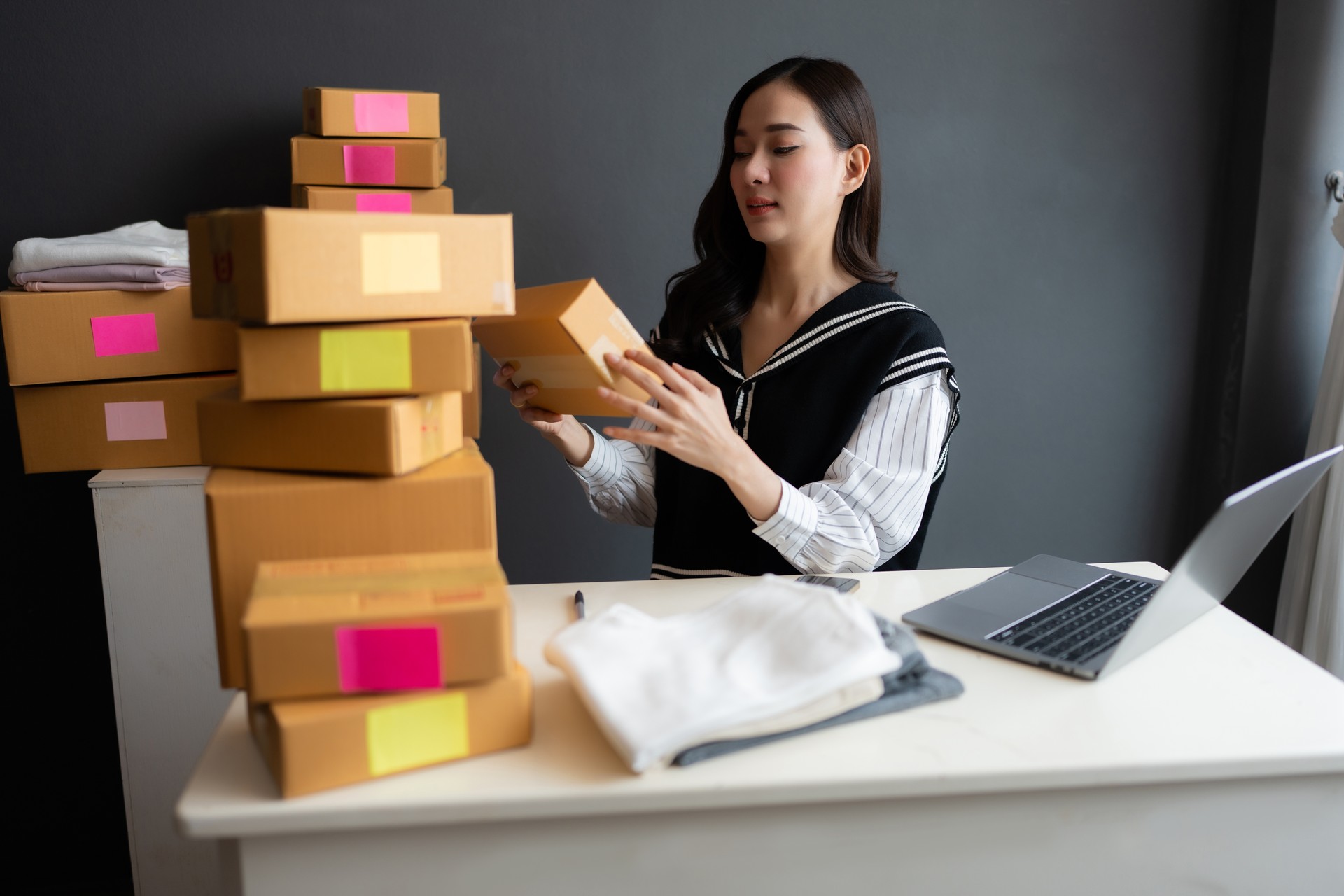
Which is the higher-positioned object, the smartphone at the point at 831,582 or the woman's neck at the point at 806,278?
the woman's neck at the point at 806,278

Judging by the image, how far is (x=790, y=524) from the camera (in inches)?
57.1

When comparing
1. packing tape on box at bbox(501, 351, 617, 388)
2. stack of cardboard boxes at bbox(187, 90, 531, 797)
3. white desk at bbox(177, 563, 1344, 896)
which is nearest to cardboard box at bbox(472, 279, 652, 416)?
packing tape on box at bbox(501, 351, 617, 388)

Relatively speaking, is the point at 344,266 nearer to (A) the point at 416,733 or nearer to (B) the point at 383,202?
(A) the point at 416,733

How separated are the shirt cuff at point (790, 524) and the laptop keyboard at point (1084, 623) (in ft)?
1.17

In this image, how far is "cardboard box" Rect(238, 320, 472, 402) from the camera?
0.95 m

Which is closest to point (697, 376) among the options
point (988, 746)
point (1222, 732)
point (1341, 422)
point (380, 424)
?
point (380, 424)

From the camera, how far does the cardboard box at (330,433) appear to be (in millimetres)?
951

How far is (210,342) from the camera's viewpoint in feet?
5.84

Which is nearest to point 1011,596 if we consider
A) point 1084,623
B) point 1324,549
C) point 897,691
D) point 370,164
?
point 1084,623

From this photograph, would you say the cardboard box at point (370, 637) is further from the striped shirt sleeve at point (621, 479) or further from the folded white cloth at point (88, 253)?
the folded white cloth at point (88, 253)

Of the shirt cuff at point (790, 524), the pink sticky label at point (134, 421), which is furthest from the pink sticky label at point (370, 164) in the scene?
the shirt cuff at point (790, 524)

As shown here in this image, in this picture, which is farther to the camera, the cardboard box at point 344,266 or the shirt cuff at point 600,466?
the shirt cuff at point 600,466

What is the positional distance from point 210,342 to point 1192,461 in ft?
7.37

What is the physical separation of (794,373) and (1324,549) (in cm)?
123
